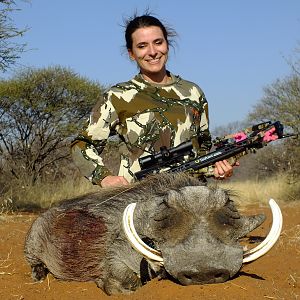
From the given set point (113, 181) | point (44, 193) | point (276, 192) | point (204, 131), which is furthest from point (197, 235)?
point (276, 192)

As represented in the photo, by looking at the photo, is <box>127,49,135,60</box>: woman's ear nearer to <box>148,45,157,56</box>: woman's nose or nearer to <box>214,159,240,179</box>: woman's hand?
<box>148,45,157,56</box>: woman's nose

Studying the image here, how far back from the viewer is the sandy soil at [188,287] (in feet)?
10.9

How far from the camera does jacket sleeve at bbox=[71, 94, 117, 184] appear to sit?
4.75m

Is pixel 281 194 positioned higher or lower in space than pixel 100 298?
lower

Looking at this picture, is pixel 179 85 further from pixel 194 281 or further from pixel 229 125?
pixel 229 125

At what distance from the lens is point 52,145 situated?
19.8 meters

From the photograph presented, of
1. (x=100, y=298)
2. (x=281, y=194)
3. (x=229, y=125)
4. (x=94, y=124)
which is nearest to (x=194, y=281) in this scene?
(x=100, y=298)

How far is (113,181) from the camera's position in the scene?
4500 mm

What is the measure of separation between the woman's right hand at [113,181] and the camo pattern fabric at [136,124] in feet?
0.80

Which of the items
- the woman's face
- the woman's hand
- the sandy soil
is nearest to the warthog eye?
the sandy soil

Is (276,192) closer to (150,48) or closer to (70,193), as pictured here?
(70,193)

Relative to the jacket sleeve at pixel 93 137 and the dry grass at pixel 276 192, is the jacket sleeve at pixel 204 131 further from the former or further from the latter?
the dry grass at pixel 276 192

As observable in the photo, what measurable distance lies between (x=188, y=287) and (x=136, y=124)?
1840 millimetres

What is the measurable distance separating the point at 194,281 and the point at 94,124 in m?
1.92
